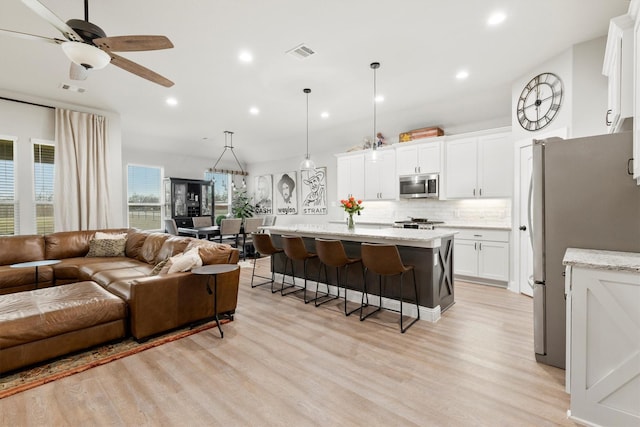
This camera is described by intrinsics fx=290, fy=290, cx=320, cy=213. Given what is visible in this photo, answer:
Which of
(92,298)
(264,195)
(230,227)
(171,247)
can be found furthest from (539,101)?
(264,195)

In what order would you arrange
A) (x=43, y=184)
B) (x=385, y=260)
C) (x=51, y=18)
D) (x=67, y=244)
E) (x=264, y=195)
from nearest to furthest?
(x=51, y=18) < (x=385, y=260) < (x=67, y=244) < (x=43, y=184) < (x=264, y=195)

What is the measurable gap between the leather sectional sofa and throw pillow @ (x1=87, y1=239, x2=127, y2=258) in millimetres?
240

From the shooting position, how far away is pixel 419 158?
554 centimetres

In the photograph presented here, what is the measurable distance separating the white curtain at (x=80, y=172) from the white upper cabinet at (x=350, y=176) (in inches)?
187

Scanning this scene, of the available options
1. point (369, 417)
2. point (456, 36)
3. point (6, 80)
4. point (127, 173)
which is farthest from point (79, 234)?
point (456, 36)

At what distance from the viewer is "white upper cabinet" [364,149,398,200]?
5988 mm

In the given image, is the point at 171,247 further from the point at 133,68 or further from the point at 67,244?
the point at 133,68

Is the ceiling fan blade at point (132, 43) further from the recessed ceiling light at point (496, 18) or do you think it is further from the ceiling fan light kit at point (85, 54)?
the recessed ceiling light at point (496, 18)

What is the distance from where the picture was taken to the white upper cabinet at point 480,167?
4.61 meters

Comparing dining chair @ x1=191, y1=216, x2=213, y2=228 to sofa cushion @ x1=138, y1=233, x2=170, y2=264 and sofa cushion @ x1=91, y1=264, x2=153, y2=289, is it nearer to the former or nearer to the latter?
sofa cushion @ x1=138, y1=233, x2=170, y2=264

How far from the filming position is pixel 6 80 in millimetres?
4188

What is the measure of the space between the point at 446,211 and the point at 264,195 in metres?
5.66

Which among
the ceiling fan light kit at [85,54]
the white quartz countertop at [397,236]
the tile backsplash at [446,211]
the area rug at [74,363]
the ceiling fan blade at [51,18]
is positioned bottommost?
the area rug at [74,363]

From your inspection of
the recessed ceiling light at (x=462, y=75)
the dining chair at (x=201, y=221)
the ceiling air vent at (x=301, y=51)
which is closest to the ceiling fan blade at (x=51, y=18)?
the ceiling air vent at (x=301, y=51)
